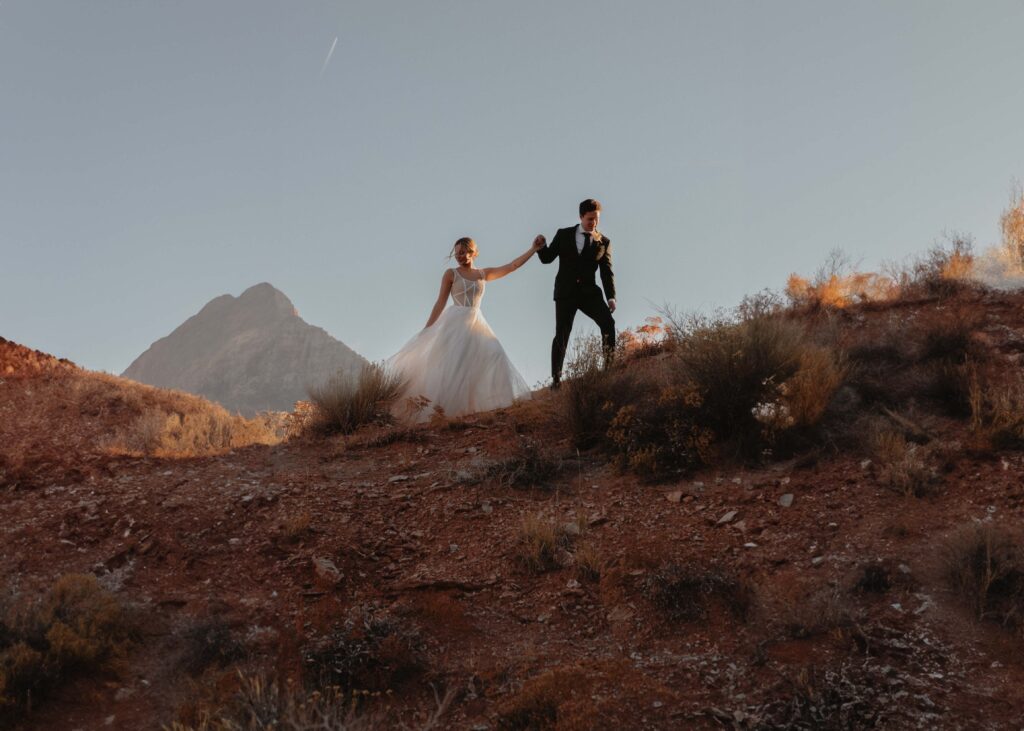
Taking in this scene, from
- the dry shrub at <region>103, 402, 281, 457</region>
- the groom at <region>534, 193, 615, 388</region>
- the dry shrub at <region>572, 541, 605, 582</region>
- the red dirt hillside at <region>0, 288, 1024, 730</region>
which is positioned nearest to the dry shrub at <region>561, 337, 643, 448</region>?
the red dirt hillside at <region>0, 288, 1024, 730</region>

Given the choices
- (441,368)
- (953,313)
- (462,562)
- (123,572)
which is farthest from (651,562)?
(953,313)

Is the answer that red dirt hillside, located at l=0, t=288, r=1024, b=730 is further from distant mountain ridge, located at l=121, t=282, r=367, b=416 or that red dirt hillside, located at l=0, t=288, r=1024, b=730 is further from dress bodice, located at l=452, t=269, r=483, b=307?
distant mountain ridge, located at l=121, t=282, r=367, b=416

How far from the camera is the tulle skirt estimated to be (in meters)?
8.76

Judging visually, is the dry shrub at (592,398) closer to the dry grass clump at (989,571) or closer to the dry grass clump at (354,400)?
Result: the dry grass clump at (354,400)

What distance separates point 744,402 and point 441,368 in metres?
3.75

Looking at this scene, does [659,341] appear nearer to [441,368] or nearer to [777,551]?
[441,368]

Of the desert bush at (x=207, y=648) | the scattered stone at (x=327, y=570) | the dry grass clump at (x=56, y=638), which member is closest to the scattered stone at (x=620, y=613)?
the scattered stone at (x=327, y=570)

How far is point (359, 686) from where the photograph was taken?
3.97 metres

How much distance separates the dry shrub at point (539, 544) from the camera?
512 centimetres

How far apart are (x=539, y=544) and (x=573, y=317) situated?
4.07 metres

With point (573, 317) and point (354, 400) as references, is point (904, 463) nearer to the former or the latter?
point (573, 317)

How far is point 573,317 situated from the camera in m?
8.83

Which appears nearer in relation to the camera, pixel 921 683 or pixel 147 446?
pixel 921 683

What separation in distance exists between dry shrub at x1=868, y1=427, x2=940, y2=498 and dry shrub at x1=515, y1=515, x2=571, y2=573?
7.77 ft
